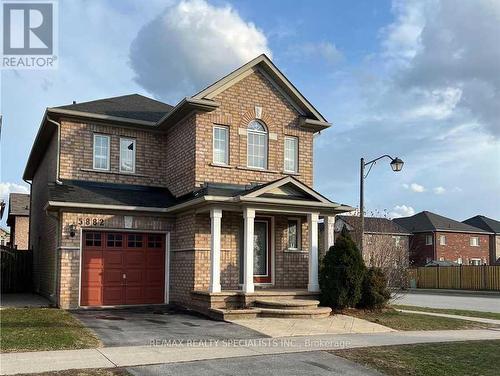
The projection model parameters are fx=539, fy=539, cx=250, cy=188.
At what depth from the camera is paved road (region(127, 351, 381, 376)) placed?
8.41 m

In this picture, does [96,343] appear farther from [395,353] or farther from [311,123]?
[311,123]

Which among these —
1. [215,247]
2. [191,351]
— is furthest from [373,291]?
[191,351]

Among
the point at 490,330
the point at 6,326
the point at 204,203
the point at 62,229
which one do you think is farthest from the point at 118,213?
the point at 490,330

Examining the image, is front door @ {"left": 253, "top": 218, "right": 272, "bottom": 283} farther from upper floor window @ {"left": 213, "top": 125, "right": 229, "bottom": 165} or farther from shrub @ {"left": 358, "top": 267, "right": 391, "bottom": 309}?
shrub @ {"left": 358, "top": 267, "right": 391, "bottom": 309}

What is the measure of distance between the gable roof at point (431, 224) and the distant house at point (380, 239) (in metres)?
2.40

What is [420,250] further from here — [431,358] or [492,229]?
[431,358]

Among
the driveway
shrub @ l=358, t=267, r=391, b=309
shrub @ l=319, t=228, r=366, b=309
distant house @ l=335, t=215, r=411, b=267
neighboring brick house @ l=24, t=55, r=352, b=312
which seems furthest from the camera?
distant house @ l=335, t=215, r=411, b=267

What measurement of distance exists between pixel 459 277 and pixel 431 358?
106 ft

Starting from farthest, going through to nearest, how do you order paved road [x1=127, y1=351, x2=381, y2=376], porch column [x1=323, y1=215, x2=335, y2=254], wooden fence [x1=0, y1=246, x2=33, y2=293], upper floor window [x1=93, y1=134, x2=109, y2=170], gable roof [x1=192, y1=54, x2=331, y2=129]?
wooden fence [x1=0, y1=246, x2=33, y2=293], upper floor window [x1=93, y1=134, x2=109, y2=170], porch column [x1=323, y1=215, x2=335, y2=254], gable roof [x1=192, y1=54, x2=331, y2=129], paved road [x1=127, y1=351, x2=381, y2=376]

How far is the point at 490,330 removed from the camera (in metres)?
14.6

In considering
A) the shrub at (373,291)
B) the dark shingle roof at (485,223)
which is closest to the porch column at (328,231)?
the shrub at (373,291)

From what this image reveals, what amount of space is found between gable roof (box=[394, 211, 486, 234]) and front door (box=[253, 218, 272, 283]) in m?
40.7

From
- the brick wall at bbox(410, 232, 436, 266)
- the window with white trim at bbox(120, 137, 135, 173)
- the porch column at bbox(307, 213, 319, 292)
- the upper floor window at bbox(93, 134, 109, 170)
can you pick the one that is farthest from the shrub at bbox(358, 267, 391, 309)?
the brick wall at bbox(410, 232, 436, 266)

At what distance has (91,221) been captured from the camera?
1719 cm
